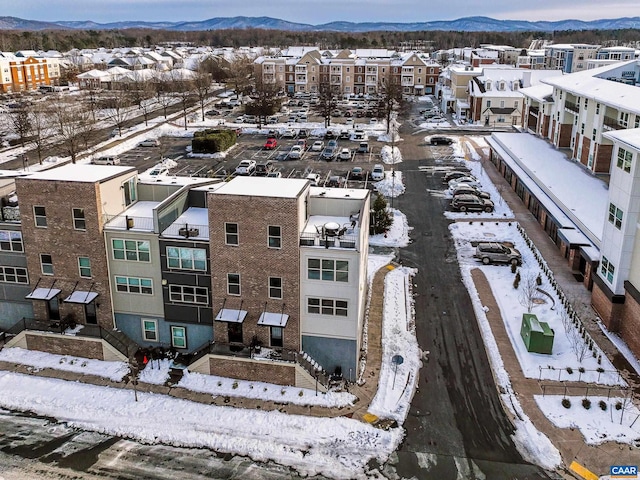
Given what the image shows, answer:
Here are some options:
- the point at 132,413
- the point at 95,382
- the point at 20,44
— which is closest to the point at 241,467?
the point at 132,413

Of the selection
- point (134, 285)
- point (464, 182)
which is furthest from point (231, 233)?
point (464, 182)

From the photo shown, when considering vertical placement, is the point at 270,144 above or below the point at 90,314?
above

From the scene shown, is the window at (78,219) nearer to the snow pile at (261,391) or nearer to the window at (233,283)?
the window at (233,283)

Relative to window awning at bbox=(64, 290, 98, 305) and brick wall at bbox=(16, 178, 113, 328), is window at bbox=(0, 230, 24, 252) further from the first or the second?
window awning at bbox=(64, 290, 98, 305)

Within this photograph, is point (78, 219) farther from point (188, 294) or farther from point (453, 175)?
point (453, 175)

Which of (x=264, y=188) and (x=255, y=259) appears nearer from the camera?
(x=255, y=259)

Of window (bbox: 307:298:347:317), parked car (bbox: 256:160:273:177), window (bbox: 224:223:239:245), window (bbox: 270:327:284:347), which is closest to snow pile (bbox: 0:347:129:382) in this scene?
window (bbox: 270:327:284:347)

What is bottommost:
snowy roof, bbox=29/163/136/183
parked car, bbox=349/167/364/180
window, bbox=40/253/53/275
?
parked car, bbox=349/167/364/180
